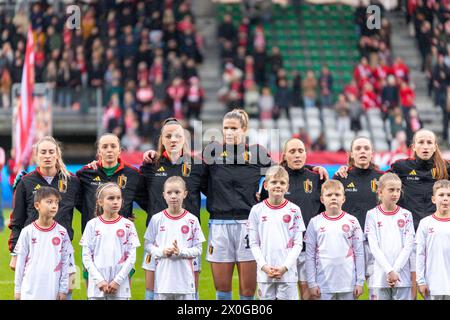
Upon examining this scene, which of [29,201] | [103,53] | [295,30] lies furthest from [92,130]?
[29,201]

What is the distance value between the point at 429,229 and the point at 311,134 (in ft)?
44.1

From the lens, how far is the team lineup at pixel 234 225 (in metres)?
7.96

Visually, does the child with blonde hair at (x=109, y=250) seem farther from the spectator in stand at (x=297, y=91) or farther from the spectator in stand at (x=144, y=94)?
the spectator in stand at (x=297, y=91)

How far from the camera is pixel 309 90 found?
73.8 feet

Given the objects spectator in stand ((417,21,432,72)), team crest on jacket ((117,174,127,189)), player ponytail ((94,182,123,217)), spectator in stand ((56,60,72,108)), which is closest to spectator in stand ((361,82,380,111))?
spectator in stand ((417,21,432,72))

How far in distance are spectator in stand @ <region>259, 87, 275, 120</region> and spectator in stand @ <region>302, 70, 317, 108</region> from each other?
0.80 meters

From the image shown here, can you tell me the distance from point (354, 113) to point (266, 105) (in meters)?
1.92

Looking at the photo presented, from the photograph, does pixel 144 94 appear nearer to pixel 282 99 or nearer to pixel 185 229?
pixel 282 99

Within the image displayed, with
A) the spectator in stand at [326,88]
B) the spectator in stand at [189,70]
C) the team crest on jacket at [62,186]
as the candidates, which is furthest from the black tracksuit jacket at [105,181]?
the spectator in stand at [326,88]

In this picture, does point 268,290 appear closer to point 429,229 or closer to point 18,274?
point 429,229

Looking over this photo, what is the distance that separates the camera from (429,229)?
8008mm

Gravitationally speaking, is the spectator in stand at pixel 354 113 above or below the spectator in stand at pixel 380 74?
below

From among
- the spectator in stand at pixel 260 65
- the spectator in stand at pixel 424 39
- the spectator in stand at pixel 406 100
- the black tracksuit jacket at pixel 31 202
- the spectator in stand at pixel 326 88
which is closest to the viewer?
the black tracksuit jacket at pixel 31 202

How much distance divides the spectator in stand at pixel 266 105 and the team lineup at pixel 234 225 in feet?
43.3
